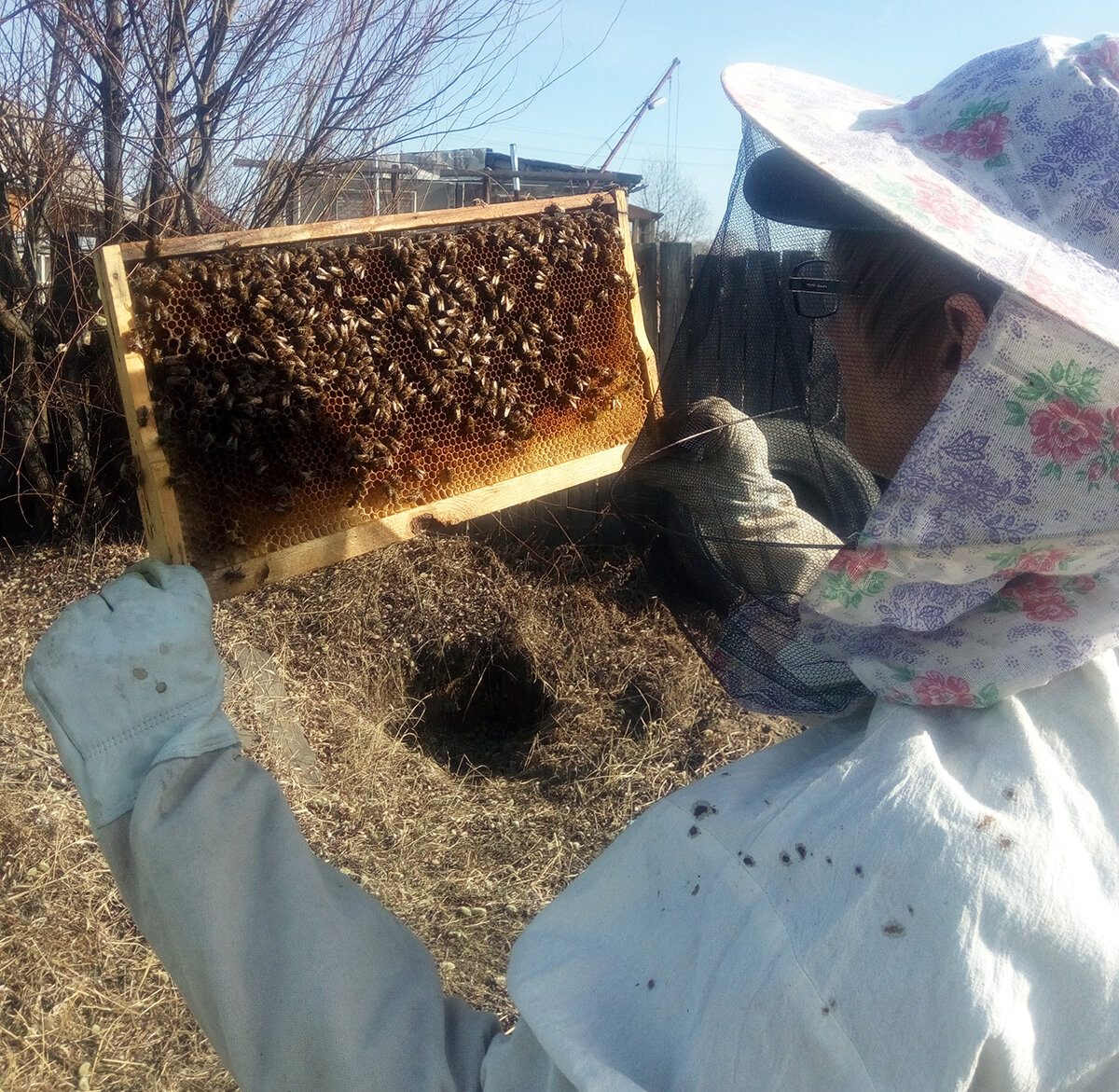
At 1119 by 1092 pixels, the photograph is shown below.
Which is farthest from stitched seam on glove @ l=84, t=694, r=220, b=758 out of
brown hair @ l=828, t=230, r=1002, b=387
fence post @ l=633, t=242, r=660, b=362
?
fence post @ l=633, t=242, r=660, b=362

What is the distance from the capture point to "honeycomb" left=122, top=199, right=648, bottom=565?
2354mm

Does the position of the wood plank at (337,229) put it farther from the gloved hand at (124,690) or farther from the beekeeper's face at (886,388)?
the beekeeper's face at (886,388)

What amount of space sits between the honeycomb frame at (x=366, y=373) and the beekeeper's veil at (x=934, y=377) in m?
0.70

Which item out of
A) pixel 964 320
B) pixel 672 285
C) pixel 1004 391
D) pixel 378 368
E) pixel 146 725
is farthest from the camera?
pixel 672 285

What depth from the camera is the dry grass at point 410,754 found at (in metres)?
3.32

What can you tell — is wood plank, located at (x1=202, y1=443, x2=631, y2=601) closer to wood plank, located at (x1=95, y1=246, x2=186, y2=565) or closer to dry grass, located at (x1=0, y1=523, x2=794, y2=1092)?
wood plank, located at (x1=95, y1=246, x2=186, y2=565)

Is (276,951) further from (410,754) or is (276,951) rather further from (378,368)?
(410,754)

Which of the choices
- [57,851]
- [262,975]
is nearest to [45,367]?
[57,851]

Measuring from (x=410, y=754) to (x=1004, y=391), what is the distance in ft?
15.0

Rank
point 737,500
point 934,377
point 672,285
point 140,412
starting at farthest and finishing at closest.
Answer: point 672,285 < point 140,412 < point 737,500 < point 934,377

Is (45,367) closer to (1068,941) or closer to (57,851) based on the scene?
(57,851)

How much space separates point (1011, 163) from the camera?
1.13 metres

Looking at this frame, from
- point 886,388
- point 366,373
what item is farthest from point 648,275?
point 886,388

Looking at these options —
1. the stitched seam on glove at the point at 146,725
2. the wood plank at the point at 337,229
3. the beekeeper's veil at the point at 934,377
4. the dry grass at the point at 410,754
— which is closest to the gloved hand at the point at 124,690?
the stitched seam on glove at the point at 146,725
